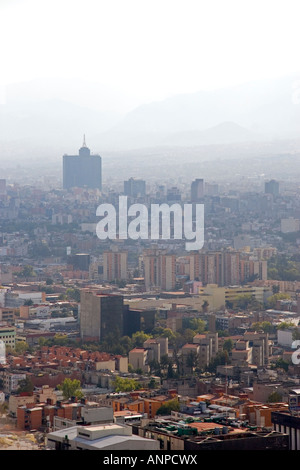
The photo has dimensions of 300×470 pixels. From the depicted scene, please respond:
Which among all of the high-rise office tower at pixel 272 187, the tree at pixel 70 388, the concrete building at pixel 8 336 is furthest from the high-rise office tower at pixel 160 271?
the high-rise office tower at pixel 272 187

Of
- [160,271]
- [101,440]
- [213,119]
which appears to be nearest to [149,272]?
[160,271]

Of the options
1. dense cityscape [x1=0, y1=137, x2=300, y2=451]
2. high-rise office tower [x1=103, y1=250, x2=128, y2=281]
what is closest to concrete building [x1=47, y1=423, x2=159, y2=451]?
dense cityscape [x1=0, y1=137, x2=300, y2=451]

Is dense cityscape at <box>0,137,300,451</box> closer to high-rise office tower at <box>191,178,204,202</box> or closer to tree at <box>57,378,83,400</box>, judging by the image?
tree at <box>57,378,83,400</box>

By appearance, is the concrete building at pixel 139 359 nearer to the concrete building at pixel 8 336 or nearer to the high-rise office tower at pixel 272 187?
the concrete building at pixel 8 336

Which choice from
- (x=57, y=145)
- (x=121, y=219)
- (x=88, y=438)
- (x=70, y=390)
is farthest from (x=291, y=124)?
(x=88, y=438)

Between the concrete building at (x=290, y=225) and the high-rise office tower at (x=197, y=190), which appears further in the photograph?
the high-rise office tower at (x=197, y=190)
